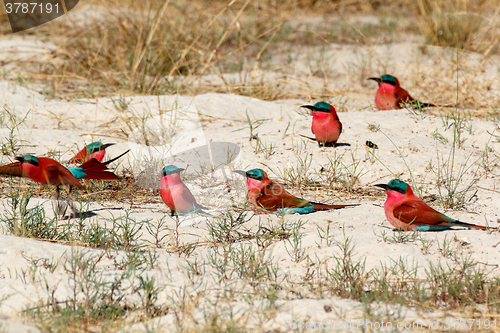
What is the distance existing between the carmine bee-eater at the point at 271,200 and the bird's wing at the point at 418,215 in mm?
498

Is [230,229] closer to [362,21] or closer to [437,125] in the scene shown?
[437,125]

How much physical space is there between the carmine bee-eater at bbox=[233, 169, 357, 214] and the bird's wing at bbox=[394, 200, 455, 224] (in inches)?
19.6

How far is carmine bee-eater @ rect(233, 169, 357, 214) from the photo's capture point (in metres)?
2.84

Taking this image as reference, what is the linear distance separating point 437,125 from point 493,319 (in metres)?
2.54

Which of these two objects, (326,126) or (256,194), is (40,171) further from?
(326,126)

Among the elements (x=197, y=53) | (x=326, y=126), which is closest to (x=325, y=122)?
(x=326, y=126)

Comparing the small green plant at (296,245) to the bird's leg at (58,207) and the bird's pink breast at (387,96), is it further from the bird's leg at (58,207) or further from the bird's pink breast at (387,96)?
the bird's pink breast at (387,96)

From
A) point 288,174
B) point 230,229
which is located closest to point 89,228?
point 230,229

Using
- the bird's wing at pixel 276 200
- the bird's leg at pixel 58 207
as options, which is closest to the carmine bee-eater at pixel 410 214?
the bird's wing at pixel 276 200

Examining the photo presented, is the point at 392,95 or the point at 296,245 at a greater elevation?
the point at 392,95

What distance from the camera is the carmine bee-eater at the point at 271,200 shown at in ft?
9.32

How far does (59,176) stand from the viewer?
256cm

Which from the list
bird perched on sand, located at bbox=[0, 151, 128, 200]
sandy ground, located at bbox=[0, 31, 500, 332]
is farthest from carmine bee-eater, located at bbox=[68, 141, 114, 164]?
bird perched on sand, located at bbox=[0, 151, 128, 200]

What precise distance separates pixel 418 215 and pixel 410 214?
0.05 m
